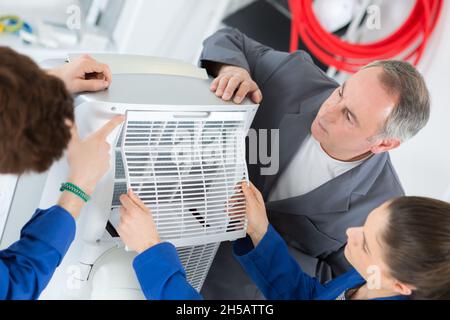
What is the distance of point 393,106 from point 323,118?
17 cm

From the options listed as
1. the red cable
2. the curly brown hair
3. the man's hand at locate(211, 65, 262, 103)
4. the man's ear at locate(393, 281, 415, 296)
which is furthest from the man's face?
the red cable

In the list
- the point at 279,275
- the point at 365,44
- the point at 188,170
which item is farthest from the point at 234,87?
the point at 365,44

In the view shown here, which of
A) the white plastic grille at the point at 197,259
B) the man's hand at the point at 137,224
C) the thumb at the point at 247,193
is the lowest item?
the white plastic grille at the point at 197,259

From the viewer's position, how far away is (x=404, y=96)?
1.07 meters

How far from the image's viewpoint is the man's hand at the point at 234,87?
99 cm

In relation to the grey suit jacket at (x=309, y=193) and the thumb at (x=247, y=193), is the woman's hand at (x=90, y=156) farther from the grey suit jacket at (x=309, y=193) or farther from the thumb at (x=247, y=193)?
the grey suit jacket at (x=309, y=193)

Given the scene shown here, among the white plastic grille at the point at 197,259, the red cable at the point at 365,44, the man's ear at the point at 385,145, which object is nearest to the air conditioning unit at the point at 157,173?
the white plastic grille at the point at 197,259

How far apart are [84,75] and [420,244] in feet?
2.27

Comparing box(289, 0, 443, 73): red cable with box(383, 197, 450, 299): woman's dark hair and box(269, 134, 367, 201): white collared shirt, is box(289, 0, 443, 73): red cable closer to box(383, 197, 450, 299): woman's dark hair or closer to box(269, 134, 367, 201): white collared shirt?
box(269, 134, 367, 201): white collared shirt

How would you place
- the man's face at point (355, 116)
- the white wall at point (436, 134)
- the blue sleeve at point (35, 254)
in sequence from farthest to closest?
Answer: the white wall at point (436, 134) < the man's face at point (355, 116) < the blue sleeve at point (35, 254)

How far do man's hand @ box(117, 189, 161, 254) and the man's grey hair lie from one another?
23.7 inches

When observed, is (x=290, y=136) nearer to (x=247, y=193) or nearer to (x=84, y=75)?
(x=247, y=193)

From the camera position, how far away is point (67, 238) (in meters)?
0.82

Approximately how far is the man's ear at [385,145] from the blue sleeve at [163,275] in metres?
0.60
